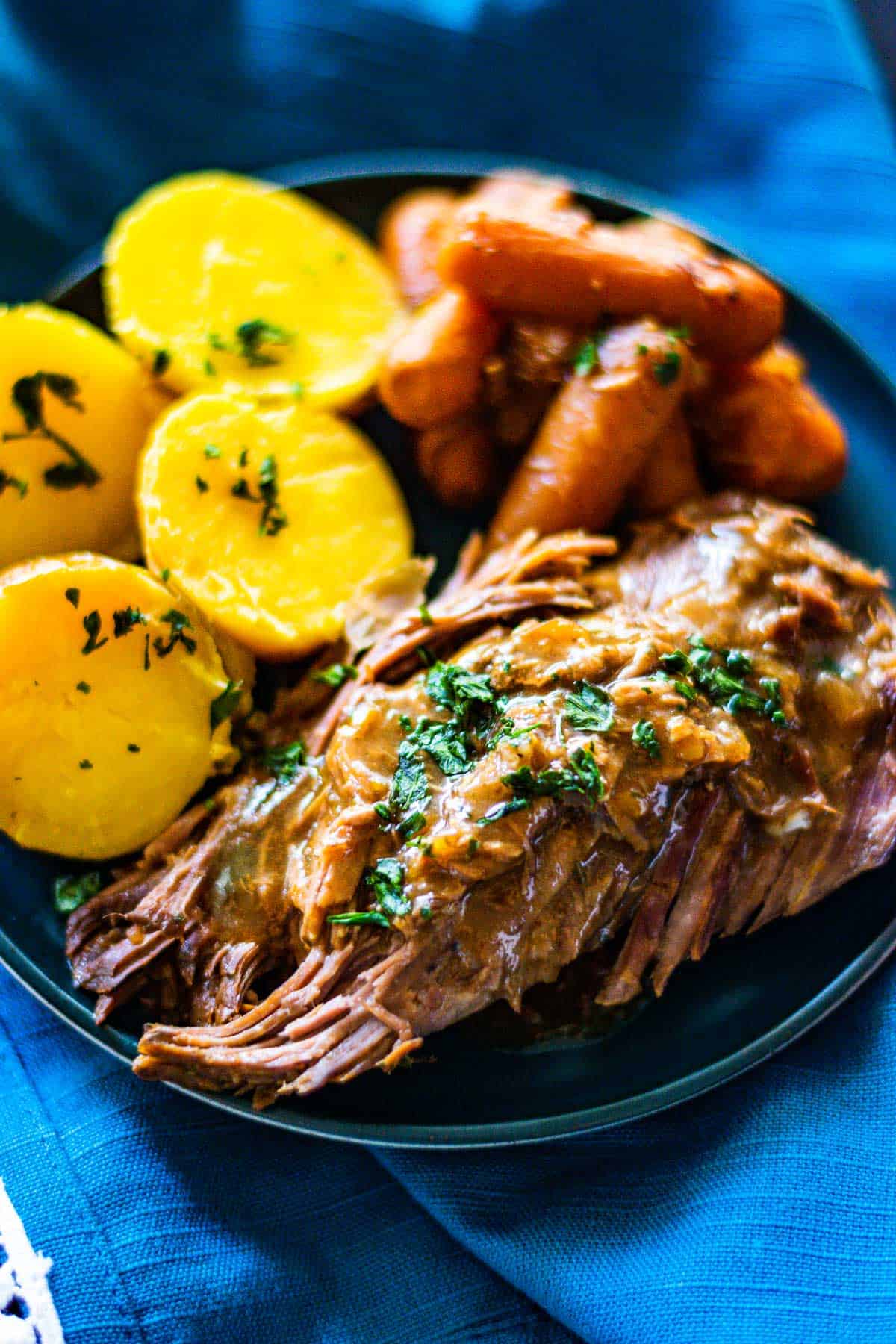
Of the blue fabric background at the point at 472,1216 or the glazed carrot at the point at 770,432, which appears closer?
the blue fabric background at the point at 472,1216

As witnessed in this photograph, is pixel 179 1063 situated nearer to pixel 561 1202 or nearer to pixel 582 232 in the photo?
pixel 561 1202

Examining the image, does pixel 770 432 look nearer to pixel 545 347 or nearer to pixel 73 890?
pixel 545 347

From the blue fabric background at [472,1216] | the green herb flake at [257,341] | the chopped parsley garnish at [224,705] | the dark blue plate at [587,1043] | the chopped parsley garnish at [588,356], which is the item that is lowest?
the blue fabric background at [472,1216]

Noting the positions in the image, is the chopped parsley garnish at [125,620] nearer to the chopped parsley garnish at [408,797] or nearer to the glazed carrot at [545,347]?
the chopped parsley garnish at [408,797]

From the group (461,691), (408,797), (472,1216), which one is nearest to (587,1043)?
(472,1216)

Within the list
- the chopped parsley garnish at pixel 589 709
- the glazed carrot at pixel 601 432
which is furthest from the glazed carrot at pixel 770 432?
the chopped parsley garnish at pixel 589 709

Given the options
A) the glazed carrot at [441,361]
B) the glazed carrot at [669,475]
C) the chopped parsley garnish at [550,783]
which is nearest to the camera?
the chopped parsley garnish at [550,783]
